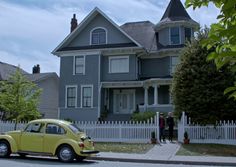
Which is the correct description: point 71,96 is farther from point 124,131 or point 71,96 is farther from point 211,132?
point 211,132

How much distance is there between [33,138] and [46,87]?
29913 millimetres

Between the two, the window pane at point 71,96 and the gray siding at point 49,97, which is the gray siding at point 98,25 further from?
the gray siding at point 49,97

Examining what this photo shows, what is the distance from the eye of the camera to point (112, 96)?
35.5 metres

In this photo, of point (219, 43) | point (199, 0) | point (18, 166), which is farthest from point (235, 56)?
point (18, 166)

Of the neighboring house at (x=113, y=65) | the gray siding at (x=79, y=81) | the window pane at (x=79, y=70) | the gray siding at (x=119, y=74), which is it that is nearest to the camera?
the gray siding at (x=119, y=74)

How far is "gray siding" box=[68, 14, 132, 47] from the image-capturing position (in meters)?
34.3

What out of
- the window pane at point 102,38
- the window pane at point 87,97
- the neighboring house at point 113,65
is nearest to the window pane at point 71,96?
the neighboring house at point 113,65

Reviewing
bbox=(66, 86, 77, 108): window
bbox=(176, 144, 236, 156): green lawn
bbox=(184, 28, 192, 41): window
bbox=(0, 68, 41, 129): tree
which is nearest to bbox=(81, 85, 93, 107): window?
bbox=(66, 86, 77, 108): window

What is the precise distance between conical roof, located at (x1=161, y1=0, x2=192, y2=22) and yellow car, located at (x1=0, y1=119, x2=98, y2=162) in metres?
21.3

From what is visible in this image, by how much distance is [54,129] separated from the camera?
1633 centimetres

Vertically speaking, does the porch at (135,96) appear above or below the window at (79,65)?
below

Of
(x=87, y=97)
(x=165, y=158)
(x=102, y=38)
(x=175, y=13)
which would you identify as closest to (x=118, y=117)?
(x=87, y=97)

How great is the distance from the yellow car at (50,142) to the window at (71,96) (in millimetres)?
17584

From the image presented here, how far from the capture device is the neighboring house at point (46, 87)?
1748 inches
